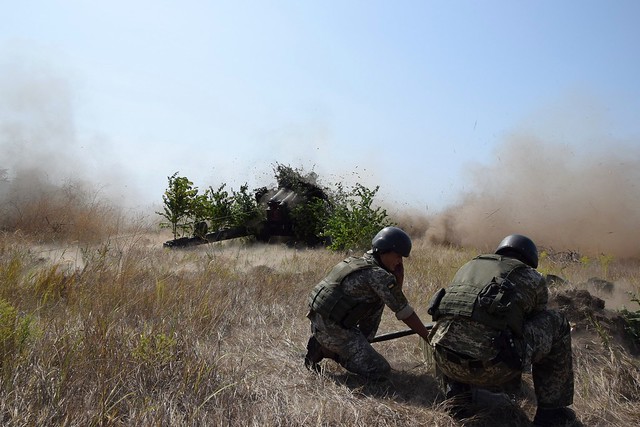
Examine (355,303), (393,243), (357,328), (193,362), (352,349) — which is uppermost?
(393,243)

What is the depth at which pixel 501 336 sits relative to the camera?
390 cm

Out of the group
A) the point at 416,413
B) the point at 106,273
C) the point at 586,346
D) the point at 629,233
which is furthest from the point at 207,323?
the point at 629,233

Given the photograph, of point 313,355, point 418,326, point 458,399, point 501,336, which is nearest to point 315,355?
point 313,355

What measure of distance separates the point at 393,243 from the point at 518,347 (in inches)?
58.2

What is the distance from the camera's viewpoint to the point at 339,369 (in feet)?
17.2

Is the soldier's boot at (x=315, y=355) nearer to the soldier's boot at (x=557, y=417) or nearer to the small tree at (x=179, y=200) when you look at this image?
the soldier's boot at (x=557, y=417)

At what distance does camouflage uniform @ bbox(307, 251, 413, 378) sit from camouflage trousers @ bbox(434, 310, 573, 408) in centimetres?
76

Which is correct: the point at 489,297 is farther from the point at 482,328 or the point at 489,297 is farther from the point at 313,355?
the point at 313,355

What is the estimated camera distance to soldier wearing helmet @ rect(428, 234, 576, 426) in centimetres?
391

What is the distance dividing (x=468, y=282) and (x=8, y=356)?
3.09 m

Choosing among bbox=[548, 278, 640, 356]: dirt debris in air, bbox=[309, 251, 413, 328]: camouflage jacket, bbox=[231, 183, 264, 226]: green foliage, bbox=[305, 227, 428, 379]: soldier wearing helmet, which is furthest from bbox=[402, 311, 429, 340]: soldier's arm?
bbox=[231, 183, 264, 226]: green foliage

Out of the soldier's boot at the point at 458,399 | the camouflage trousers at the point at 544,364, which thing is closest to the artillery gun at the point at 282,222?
the soldier's boot at the point at 458,399

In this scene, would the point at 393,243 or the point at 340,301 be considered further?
the point at 393,243

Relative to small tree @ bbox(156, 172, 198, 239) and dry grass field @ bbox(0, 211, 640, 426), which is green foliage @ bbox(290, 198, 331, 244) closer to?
small tree @ bbox(156, 172, 198, 239)
